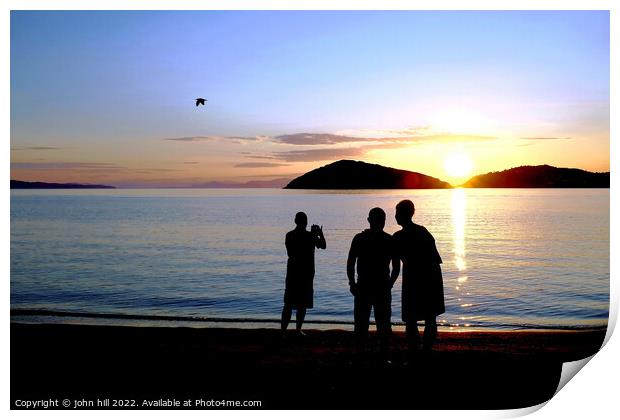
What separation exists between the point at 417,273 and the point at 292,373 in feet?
6.63

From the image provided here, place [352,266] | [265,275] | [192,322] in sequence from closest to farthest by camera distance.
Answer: [352,266] < [192,322] < [265,275]

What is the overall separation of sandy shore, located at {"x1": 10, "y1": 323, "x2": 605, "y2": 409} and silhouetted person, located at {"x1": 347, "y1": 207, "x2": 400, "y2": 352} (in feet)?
1.96

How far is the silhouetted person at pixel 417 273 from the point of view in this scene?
698 cm

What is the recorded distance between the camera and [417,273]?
7.09m

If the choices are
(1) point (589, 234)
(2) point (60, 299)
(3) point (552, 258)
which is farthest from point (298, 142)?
(1) point (589, 234)

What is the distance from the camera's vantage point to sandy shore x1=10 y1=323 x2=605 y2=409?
269 inches

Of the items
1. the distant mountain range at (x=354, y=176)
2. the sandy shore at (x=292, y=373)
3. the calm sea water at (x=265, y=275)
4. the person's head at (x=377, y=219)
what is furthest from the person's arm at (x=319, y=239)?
the distant mountain range at (x=354, y=176)

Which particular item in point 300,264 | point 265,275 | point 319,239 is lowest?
point 265,275

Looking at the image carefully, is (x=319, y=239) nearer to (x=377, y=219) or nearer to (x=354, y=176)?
(x=377, y=219)

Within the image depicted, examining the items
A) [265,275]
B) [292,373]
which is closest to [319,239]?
[292,373]

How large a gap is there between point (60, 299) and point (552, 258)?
2265 cm

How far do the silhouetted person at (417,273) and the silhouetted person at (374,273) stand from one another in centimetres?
17
